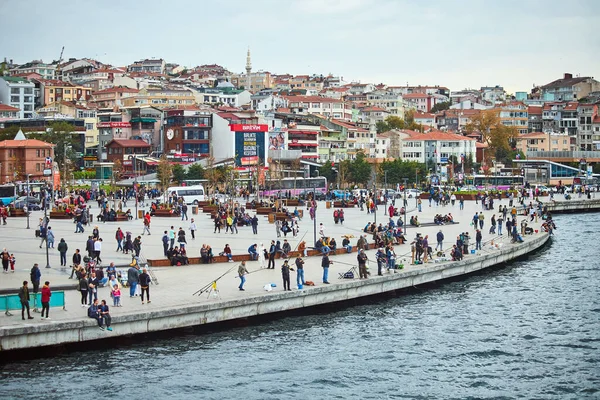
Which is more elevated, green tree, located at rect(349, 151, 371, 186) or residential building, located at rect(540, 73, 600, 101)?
residential building, located at rect(540, 73, 600, 101)

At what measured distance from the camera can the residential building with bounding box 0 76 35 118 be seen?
391 feet

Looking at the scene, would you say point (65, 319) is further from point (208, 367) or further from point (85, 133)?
point (85, 133)

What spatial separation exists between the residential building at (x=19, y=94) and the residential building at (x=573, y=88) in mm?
97908

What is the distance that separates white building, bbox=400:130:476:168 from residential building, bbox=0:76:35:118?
169ft

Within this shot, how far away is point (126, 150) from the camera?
9181 centimetres

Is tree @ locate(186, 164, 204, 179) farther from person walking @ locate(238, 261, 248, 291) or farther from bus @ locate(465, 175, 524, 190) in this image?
person walking @ locate(238, 261, 248, 291)

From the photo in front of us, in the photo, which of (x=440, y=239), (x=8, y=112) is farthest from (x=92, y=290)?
(x=8, y=112)

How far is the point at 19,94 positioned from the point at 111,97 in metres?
12.5

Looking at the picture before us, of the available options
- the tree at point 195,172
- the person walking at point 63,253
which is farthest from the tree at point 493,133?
the person walking at point 63,253

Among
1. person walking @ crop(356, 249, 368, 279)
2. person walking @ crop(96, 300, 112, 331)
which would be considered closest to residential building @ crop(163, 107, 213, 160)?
person walking @ crop(356, 249, 368, 279)

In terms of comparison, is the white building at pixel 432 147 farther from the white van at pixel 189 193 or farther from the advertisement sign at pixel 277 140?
the white van at pixel 189 193

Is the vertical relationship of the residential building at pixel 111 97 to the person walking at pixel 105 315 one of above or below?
above

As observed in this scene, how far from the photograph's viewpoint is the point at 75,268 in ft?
83.7

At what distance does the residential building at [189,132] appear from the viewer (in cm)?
9069
